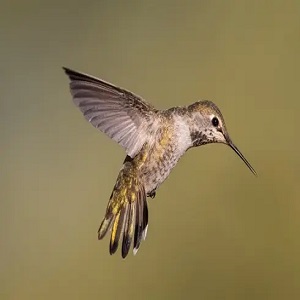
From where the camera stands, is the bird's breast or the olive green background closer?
the bird's breast

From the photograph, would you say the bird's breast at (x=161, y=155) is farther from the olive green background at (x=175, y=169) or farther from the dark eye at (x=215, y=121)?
the olive green background at (x=175, y=169)

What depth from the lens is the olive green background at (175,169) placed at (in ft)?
3.80

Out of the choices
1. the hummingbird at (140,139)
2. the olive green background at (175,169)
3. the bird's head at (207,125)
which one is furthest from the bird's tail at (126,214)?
the olive green background at (175,169)

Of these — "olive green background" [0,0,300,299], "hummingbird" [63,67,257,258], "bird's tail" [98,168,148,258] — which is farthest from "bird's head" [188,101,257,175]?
"olive green background" [0,0,300,299]

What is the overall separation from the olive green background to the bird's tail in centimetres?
42

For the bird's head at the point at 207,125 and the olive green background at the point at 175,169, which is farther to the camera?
the olive green background at the point at 175,169

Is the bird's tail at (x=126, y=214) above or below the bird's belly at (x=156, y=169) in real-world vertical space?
below

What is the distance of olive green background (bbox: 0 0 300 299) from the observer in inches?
45.6

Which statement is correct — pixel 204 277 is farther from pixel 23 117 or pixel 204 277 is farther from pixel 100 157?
pixel 23 117

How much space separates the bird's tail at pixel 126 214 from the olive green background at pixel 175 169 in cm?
42

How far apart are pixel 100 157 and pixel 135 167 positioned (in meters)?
0.44

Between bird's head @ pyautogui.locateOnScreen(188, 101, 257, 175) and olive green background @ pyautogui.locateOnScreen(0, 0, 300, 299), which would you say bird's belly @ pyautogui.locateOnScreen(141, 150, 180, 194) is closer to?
bird's head @ pyautogui.locateOnScreen(188, 101, 257, 175)

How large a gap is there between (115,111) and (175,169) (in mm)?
498

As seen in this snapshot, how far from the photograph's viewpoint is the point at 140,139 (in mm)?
730
